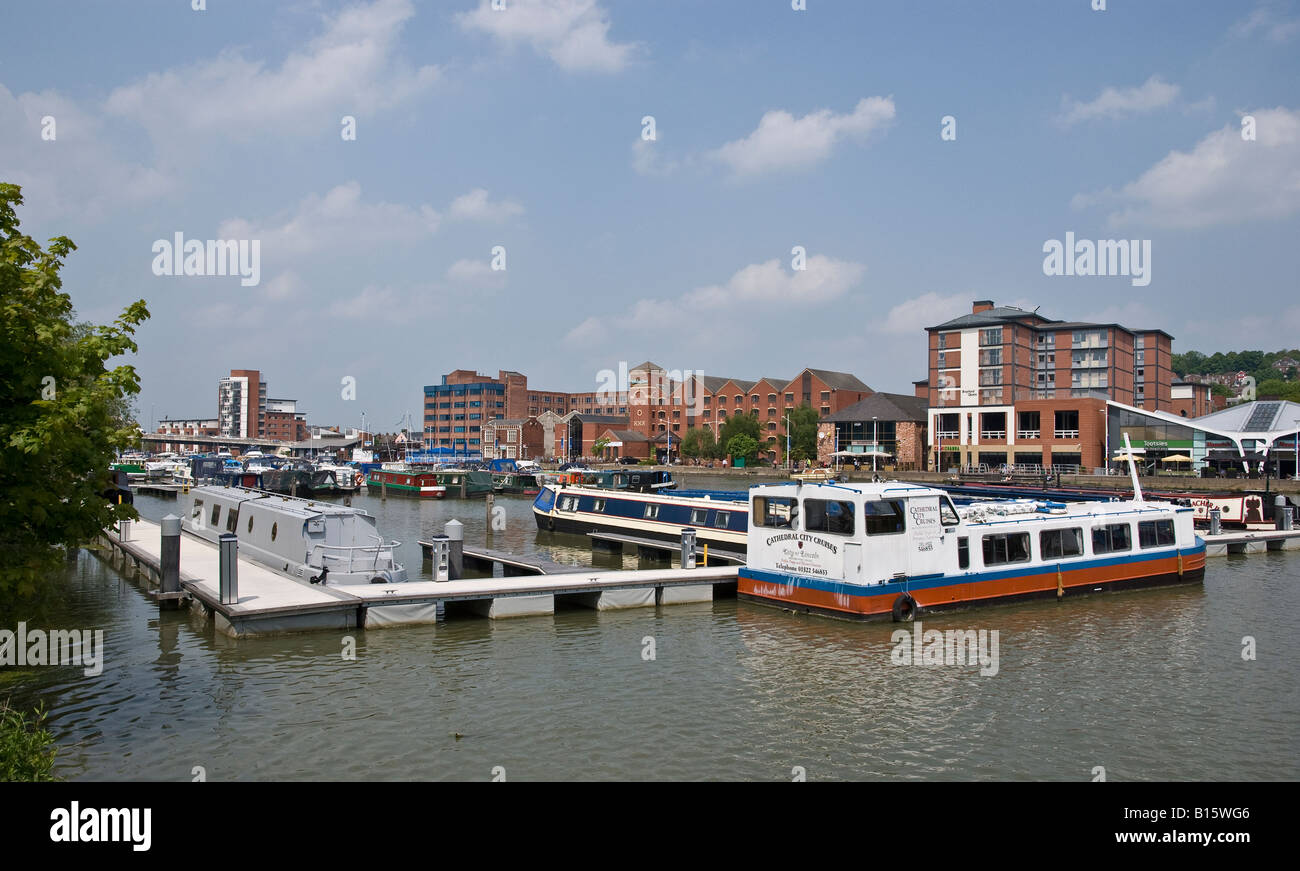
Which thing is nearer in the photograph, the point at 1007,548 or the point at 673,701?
the point at 673,701

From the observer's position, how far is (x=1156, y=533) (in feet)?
93.0

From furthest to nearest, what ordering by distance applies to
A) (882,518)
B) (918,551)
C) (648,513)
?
(648,513) < (918,551) < (882,518)

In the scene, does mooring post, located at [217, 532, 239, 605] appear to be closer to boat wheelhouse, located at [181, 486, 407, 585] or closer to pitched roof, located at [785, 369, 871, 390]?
boat wheelhouse, located at [181, 486, 407, 585]

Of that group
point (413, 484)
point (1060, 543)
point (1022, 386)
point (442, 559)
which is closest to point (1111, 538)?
point (1060, 543)

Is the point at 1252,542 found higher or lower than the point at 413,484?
lower

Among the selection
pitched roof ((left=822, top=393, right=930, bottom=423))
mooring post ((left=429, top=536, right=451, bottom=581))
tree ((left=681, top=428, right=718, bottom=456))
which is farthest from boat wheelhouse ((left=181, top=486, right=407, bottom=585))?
tree ((left=681, top=428, right=718, bottom=456))

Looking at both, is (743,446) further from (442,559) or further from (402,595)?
(402,595)

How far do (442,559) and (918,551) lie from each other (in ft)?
40.8

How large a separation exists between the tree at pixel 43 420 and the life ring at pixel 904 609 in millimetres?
16713
